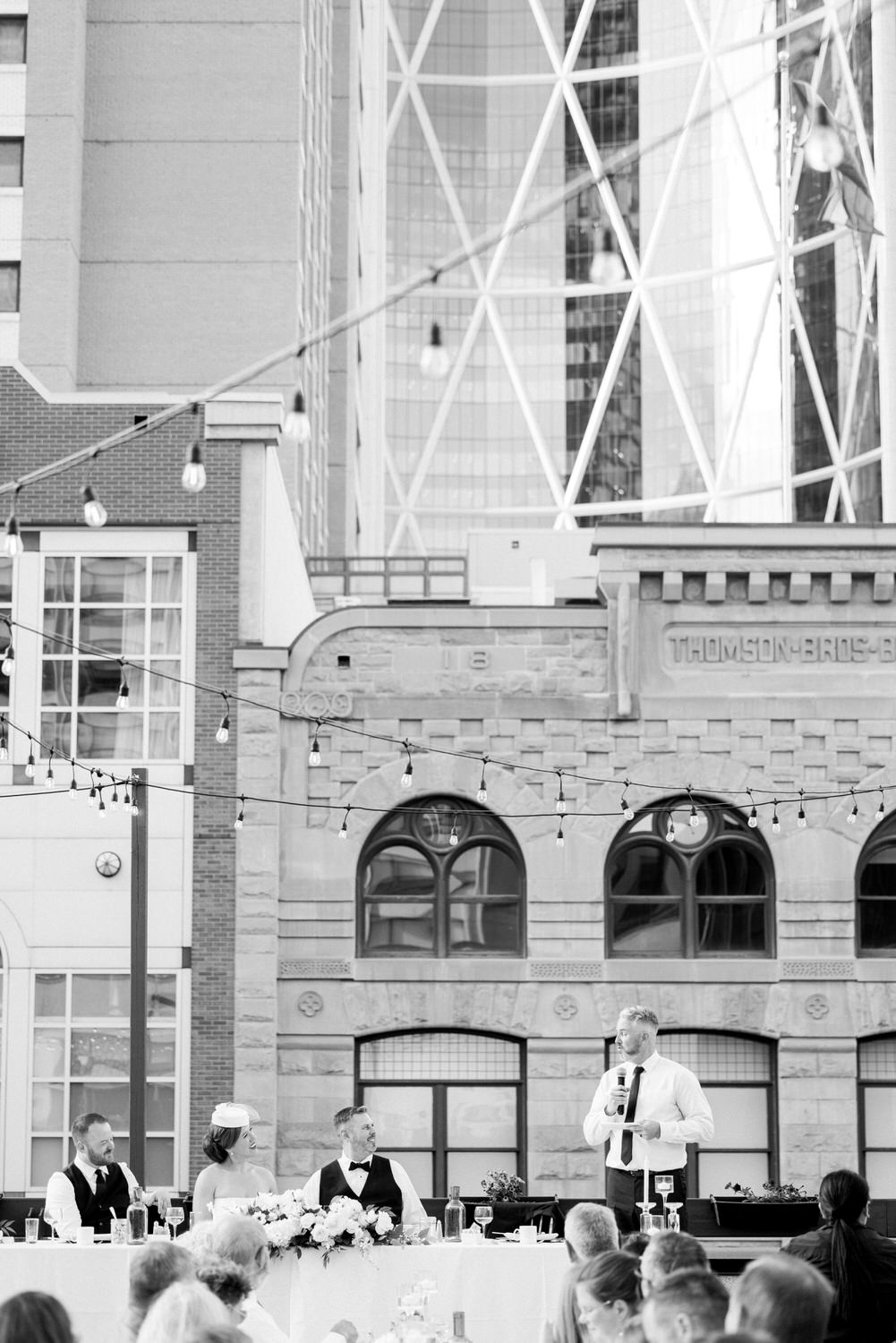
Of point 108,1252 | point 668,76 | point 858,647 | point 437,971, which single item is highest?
point 668,76

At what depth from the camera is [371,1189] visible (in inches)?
558

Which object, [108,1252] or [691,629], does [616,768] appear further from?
[108,1252]

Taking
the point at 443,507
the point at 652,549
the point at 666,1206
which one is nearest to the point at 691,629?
the point at 652,549

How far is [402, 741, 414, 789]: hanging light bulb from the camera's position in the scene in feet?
72.2

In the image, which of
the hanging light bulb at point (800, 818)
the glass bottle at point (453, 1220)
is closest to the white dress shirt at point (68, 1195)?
the glass bottle at point (453, 1220)

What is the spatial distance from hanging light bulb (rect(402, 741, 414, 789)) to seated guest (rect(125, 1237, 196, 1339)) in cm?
1286

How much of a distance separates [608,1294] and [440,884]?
1541 centimetres

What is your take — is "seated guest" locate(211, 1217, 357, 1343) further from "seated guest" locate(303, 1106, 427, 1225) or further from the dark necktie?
the dark necktie

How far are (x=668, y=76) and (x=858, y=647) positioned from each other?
81.4 m

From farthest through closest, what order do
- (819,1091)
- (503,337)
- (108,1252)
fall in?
(503,337), (819,1091), (108,1252)

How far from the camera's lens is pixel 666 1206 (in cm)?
1378

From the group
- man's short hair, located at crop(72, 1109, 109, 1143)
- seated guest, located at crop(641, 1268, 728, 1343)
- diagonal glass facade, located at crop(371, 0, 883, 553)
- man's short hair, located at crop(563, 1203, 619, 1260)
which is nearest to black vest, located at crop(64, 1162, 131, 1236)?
man's short hair, located at crop(72, 1109, 109, 1143)

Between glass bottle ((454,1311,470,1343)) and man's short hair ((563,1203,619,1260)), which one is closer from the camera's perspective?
man's short hair ((563,1203,619,1260))

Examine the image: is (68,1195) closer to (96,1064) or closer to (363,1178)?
(363,1178)
